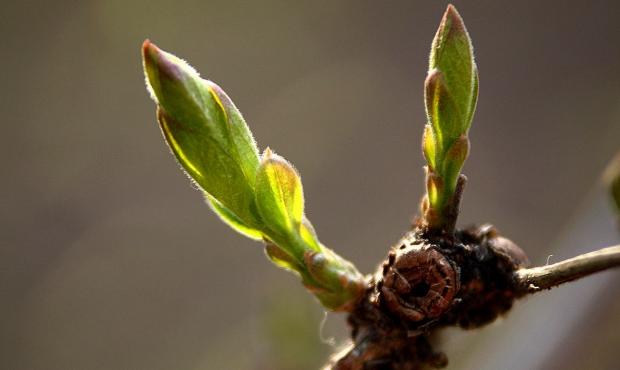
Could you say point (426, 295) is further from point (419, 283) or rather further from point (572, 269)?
point (572, 269)

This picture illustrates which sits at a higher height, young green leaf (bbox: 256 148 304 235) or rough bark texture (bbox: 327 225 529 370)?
young green leaf (bbox: 256 148 304 235)

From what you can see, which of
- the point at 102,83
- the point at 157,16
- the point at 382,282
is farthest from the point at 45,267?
the point at 382,282

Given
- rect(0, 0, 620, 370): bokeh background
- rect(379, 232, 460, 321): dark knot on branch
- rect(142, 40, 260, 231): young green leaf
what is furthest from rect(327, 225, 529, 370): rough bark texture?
rect(0, 0, 620, 370): bokeh background

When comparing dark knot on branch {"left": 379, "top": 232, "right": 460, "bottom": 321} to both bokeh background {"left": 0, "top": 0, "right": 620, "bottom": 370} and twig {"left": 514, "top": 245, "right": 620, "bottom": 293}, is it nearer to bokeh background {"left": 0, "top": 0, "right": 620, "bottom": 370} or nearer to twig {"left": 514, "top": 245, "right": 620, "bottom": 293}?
twig {"left": 514, "top": 245, "right": 620, "bottom": 293}

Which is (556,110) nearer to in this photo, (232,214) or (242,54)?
(242,54)

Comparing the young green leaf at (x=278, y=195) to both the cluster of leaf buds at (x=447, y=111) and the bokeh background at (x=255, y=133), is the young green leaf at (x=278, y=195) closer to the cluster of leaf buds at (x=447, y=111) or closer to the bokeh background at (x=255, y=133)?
the cluster of leaf buds at (x=447, y=111)
